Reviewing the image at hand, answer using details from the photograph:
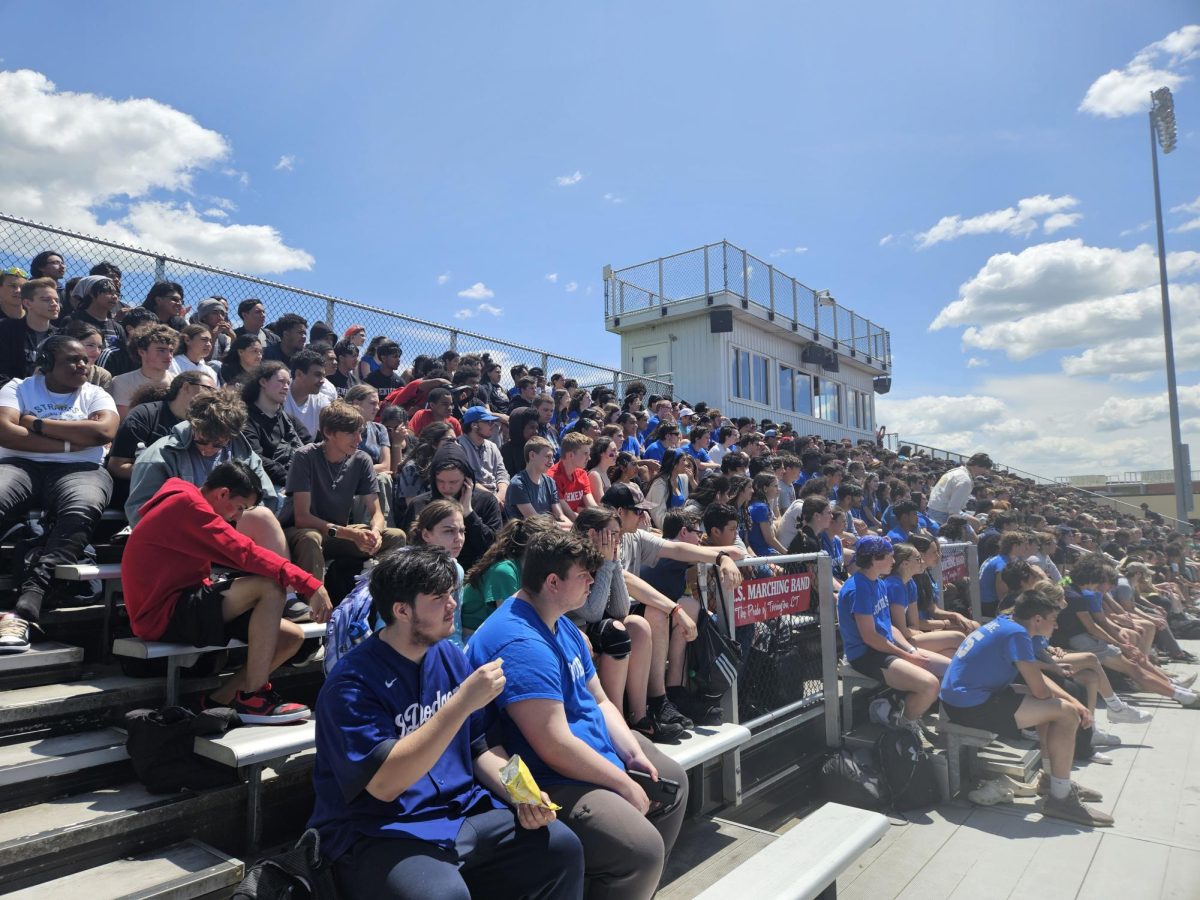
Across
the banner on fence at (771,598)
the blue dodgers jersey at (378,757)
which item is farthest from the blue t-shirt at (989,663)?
the blue dodgers jersey at (378,757)

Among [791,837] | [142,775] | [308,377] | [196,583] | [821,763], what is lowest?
[821,763]

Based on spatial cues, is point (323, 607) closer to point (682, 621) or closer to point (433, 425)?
point (682, 621)

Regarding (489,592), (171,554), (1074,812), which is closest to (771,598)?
(489,592)

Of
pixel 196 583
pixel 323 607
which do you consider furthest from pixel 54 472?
pixel 323 607

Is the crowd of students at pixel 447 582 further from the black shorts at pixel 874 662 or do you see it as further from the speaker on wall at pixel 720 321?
the speaker on wall at pixel 720 321

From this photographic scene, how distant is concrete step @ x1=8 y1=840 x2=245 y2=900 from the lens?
2369 mm

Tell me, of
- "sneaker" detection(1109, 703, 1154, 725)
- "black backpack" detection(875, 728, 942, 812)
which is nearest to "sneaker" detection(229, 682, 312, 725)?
"black backpack" detection(875, 728, 942, 812)

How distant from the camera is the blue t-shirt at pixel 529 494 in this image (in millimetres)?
6246

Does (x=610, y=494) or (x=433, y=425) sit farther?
(x=433, y=425)

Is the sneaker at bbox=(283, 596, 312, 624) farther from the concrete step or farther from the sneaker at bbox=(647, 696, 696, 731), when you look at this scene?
the sneaker at bbox=(647, 696, 696, 731)

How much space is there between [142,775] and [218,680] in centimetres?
80

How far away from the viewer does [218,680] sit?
364 centimetres

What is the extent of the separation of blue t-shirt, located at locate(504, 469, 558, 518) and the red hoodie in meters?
3.01

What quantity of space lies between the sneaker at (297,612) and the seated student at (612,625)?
144 centimetres
